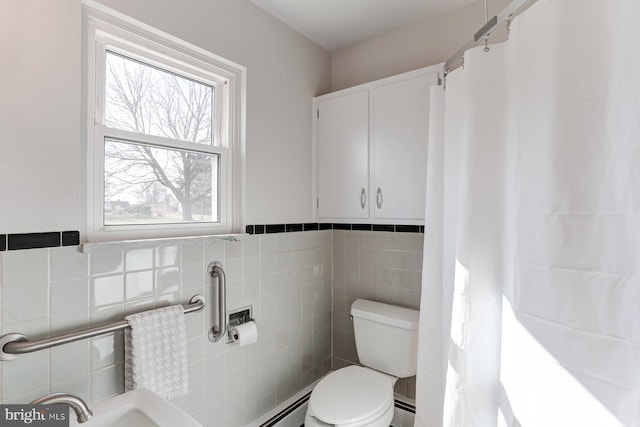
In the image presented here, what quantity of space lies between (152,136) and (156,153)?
0.08 m

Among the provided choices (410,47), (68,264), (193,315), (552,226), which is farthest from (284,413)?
(410,47)

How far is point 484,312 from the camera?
106 cm

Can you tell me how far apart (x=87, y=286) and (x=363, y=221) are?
1.40 metres

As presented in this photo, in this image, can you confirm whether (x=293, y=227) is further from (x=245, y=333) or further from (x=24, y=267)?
(x=24, y=267)

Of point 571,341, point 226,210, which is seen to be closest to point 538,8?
point 571,341

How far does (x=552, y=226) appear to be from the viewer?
76cm

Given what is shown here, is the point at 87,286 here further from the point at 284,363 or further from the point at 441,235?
the point at 441,235

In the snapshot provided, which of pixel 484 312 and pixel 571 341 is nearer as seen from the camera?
pixel 571 341

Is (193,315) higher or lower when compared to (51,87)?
lower

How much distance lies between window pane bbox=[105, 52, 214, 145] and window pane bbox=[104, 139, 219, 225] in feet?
0.32

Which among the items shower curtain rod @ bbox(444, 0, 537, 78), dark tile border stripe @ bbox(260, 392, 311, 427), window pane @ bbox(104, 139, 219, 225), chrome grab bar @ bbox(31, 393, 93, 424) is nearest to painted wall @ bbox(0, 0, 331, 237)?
window pane @ bbox(104, 139, 219, 225)

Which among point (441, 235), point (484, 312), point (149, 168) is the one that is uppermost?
point (149, 168)

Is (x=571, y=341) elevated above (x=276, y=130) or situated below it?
below

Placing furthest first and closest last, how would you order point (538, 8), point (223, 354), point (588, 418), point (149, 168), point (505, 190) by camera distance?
point (223, 354) → point (149, 168) → point (505, 190) → point (538, 8) → point (588, 418)
